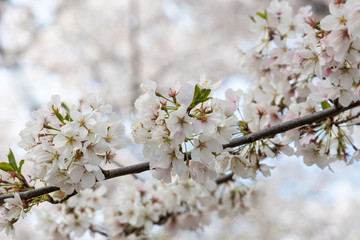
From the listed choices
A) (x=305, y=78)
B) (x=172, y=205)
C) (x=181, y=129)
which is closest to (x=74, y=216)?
(x=172, y=205)

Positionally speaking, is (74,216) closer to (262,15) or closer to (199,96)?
(199,96)

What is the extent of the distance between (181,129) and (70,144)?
1.04 ft

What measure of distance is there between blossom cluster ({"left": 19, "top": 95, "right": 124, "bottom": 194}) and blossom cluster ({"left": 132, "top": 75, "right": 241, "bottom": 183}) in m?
0.10

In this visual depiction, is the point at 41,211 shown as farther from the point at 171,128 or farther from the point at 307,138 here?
the point at 307,138

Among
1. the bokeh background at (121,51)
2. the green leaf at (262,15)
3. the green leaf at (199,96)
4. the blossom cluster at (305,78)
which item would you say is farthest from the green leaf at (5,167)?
the bokeh background at (121,51)

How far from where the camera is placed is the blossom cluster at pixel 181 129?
897 mm

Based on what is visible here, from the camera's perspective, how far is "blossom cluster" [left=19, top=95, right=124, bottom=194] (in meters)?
0.92

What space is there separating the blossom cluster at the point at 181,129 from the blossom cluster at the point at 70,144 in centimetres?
10

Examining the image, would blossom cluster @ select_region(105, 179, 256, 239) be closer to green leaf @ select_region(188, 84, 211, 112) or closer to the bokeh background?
green leaf @ select_region(188, 84, 211, 112)

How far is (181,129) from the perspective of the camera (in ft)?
2.93

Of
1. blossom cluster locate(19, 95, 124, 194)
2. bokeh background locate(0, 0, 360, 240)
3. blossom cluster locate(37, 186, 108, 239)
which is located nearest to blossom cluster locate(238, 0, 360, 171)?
blossom cluster locate(19, 95, 124, 194)

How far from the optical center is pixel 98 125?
0.97 meters

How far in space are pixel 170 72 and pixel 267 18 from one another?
21.4 feet

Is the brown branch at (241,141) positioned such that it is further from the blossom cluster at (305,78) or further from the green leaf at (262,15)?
the green leaf at (262,15)
